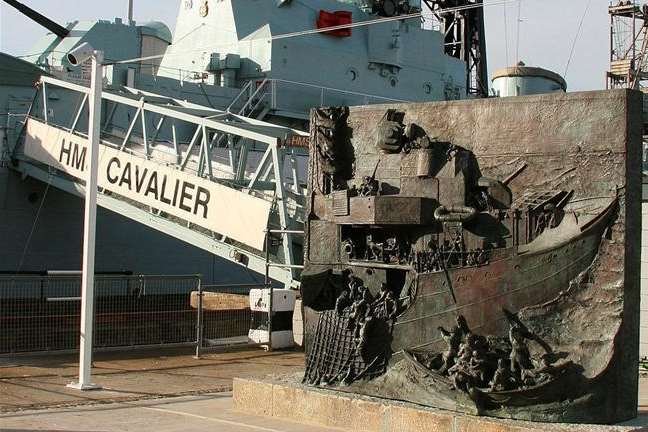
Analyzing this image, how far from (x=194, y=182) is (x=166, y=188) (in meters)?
0.82

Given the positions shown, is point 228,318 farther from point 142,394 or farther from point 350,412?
point 350,412

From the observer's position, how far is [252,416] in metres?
11.2

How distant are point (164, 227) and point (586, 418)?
502 inches

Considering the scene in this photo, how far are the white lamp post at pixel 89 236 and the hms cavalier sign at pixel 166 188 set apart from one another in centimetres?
559

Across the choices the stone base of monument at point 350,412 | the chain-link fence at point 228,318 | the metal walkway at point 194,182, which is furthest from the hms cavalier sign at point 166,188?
the stone base of monument at point 350,412

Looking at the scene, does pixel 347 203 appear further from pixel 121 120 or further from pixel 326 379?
pixel 121 120

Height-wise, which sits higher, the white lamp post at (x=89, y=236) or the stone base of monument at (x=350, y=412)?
the white lamp post at (x=89, y=236)

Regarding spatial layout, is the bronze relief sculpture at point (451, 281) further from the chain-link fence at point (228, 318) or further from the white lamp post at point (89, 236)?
the chain-link fence at point (228, 318)

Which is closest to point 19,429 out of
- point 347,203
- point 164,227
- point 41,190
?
point 347,203

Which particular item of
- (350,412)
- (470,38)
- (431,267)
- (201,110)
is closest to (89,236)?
(350,412)

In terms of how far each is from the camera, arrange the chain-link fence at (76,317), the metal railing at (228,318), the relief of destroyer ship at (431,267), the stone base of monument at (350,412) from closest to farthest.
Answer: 1. the stone base of monument at (350,412)
2. the relief of destroyer ship at (431,267)
3. the chain-link fence at (76,317)
4. the metal railing at (228,318)

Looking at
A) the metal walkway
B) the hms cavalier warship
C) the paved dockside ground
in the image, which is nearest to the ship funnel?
the hms cavalier warship

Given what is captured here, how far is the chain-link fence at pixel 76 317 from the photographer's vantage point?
16594 millimetres

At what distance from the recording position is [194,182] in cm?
1964
